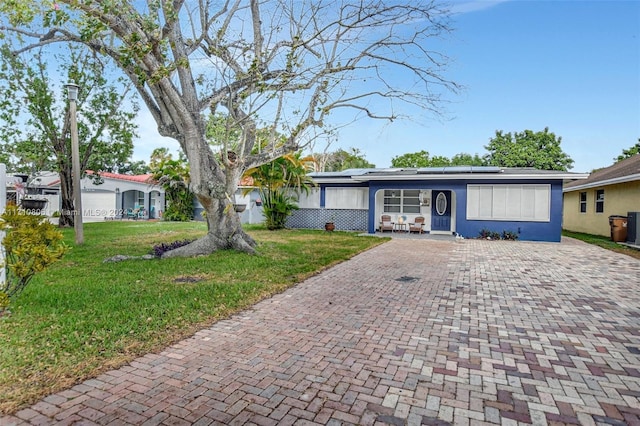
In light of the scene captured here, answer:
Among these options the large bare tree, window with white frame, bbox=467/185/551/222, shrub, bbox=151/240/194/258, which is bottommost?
shrub, bbox=151/240/194/258

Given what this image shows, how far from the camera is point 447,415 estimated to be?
2.68 metres

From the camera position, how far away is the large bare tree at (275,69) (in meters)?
8.74

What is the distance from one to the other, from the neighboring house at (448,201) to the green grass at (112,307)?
7.78m

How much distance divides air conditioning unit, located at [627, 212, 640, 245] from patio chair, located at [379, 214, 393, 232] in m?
9.04

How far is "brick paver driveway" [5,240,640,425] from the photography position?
2.70m

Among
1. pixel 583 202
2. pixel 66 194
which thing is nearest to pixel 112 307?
A: pixel 66 194

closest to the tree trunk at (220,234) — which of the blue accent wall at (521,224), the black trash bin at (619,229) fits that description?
the blue accent wall at (521,224)

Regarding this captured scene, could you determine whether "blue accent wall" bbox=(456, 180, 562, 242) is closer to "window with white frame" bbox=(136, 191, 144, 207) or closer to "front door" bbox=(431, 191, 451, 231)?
"front door" bbox=(431, 191, 451, 231)

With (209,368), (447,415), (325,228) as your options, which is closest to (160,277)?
(209,368)

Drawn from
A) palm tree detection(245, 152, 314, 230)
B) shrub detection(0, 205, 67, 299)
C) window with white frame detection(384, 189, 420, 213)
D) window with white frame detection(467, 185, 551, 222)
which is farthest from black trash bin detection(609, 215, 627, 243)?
shrub detection(0, 205, 67, 299)

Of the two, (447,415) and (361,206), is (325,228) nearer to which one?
(361,206)

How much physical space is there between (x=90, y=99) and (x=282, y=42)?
13.2 m

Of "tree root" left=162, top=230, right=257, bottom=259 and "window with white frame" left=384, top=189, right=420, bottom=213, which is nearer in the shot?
"tree root" left=162, top=230, right=257, bottom=259

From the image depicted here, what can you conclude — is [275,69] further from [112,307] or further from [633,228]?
[633,228]
